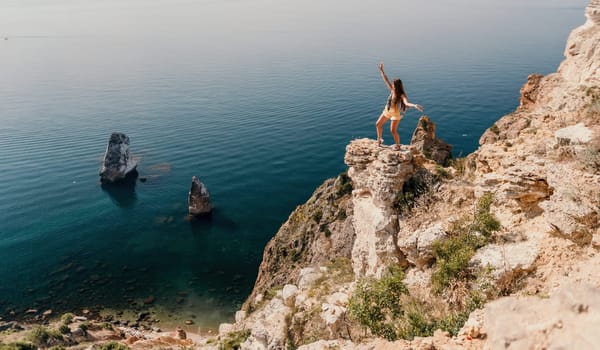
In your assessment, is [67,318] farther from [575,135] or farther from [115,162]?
[575,135]

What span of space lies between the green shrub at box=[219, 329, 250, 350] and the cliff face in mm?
4196

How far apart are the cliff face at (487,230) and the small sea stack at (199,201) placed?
46.3 m

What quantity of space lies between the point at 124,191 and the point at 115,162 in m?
7.49

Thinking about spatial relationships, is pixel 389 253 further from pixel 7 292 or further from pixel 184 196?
pixel 184 196

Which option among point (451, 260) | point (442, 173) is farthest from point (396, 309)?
point (442, 173)

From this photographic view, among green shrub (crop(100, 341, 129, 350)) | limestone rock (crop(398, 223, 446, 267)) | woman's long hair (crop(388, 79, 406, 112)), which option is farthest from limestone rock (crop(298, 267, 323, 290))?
green shrub (crop(100, 341, 129, 350))

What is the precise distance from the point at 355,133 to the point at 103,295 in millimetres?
66117

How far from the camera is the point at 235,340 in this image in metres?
24.1

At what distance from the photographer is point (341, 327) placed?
15.3 metres

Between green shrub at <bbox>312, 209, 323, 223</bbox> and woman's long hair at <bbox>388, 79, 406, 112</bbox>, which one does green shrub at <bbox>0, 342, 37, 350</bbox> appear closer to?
green shrub at <bbox>312, 209, 323, 223</bbox>

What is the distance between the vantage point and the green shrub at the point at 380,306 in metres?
13.4

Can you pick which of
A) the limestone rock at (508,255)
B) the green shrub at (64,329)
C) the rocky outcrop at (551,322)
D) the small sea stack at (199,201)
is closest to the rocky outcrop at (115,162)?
the small sea stack at (199,201)

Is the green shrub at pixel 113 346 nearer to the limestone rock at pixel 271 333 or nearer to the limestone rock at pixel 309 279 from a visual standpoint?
the limestone rock at pixel 271 333

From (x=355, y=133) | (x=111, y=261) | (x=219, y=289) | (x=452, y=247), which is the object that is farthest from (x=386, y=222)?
(x=355, y=133)
